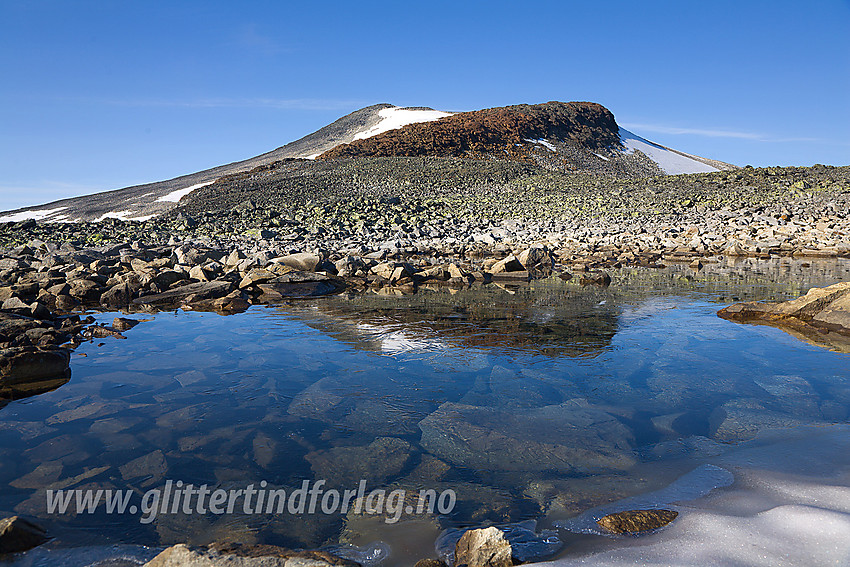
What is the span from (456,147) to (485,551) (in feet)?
130

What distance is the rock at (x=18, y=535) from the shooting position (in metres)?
2.47

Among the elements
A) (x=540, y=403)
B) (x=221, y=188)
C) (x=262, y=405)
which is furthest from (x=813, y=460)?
(x=221, y=188)

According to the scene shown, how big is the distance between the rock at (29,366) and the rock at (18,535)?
3.12m

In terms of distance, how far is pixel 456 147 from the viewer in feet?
132

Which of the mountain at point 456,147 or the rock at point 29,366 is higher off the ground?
the mountain at point 456,147

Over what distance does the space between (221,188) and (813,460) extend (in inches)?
1183

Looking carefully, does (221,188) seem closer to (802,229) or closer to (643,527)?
(802,229)

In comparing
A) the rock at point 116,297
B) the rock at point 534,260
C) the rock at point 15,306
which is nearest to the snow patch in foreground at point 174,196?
the rock at point 116,297

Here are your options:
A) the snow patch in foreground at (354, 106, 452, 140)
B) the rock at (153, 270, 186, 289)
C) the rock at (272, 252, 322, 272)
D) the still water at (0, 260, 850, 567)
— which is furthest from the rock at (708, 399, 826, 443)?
the snow patch in foreground at (354, 106, 452, 140)

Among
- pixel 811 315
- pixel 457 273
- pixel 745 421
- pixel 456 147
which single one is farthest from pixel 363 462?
pixel 456 147

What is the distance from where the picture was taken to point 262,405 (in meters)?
4.44

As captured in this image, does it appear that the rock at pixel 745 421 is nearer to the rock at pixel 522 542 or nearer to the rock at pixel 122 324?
the rock at pixel 522 542

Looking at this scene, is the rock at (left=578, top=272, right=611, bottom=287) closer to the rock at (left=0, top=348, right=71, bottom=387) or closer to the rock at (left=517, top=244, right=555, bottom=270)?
the rock at (left=517, top=244, right=555, bottom=270)

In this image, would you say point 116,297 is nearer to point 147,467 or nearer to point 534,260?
point 147,467
